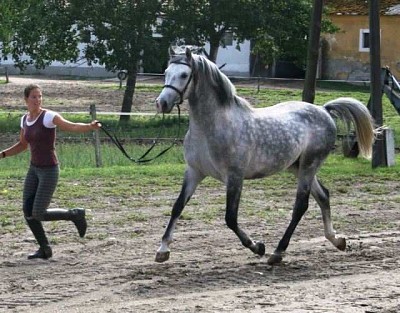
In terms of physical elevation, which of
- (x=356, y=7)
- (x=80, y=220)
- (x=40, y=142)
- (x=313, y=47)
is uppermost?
(x=356, y=7)

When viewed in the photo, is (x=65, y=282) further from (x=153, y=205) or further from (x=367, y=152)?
(x=153, y=205)

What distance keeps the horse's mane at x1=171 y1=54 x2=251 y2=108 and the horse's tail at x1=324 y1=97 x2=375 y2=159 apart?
157cm

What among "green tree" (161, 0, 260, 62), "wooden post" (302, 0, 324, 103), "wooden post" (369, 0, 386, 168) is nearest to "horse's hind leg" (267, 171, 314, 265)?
"wooden post" (369, 0, 386, 168)

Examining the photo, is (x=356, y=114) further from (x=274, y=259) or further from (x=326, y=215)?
(x=274, y=259)

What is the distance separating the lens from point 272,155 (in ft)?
32.7

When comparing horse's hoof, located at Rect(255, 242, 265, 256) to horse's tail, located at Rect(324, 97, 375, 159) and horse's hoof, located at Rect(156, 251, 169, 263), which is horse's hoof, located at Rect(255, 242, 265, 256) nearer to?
horse's hoof, located at Rect(156, 251, 169, 263)

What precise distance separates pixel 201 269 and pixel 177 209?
26.3 inches

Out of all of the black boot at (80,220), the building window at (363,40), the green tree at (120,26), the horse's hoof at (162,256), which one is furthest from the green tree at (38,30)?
the building window at (363,40)

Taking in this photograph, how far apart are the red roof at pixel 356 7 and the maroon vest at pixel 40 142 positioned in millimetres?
41224

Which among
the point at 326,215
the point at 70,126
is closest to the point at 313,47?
the point at 326,215

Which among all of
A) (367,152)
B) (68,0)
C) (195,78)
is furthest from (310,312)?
(68,0)

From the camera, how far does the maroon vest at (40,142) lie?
965cm

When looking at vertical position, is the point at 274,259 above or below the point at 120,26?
below

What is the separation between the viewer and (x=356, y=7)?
51.3 metres
